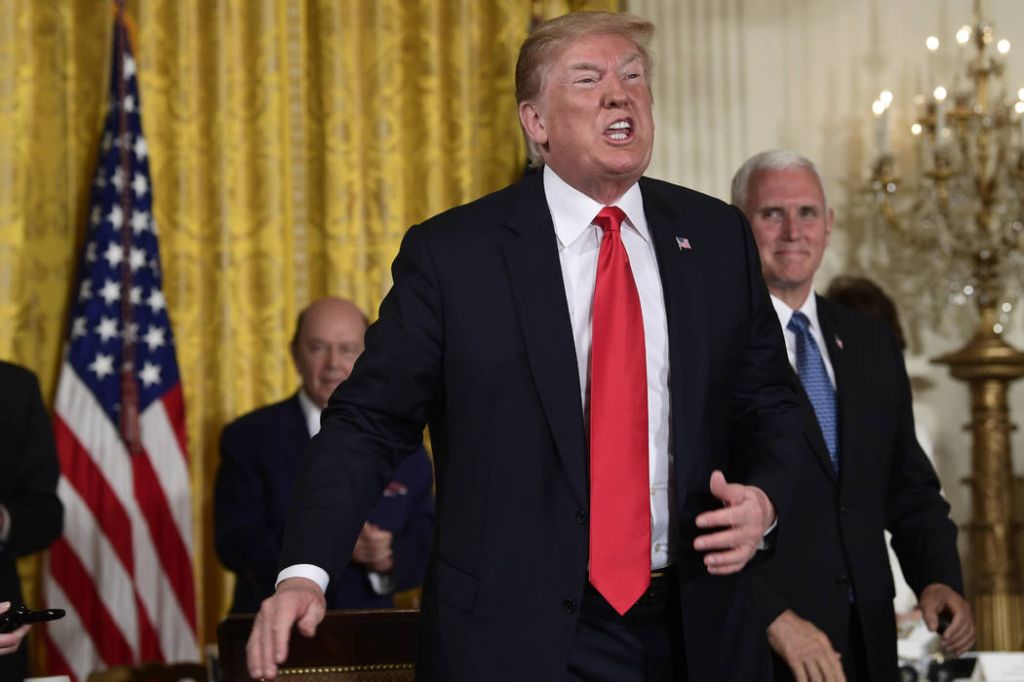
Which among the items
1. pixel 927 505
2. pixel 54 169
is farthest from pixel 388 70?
pixel 927 505

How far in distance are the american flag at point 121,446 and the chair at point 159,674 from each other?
4.84ft

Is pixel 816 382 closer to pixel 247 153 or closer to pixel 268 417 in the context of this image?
pixel 268 417

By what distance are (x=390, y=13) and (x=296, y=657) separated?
4.33 metres

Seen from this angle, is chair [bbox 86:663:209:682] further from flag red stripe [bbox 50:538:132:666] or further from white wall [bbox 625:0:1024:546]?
white wall [bbox 625:0:1024:546]

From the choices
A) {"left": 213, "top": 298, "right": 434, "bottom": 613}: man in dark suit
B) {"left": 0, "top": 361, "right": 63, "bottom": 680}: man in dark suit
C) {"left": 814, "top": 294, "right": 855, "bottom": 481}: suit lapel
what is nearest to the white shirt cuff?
{"left": 814, "top": 294, "right": 855, "bottom": 481}: suit lapel

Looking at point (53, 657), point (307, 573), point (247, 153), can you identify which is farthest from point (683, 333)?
point (247, 153)

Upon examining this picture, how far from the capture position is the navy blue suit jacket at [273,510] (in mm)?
4730

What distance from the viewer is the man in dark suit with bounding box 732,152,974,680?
317 cm

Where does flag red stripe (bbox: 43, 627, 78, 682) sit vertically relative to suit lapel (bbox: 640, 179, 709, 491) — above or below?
below

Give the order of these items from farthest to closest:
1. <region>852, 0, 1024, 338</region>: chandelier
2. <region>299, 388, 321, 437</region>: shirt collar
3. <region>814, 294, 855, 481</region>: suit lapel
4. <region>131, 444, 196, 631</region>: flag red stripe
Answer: <region>852, 0, 1024, 338</region>: chandelier < <region>131, 444, 196, 631</region>: flag red stripe < <region>299, 388, 321, 437</region>: shirt collar < <region>814, 294, 855, 481</region>: suit lapel

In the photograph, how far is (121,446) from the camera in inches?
231

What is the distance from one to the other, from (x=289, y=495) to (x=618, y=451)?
274 centimetres

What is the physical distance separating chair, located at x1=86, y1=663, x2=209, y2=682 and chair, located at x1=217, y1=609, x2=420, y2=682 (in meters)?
1.44

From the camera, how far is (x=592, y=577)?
2.23m
